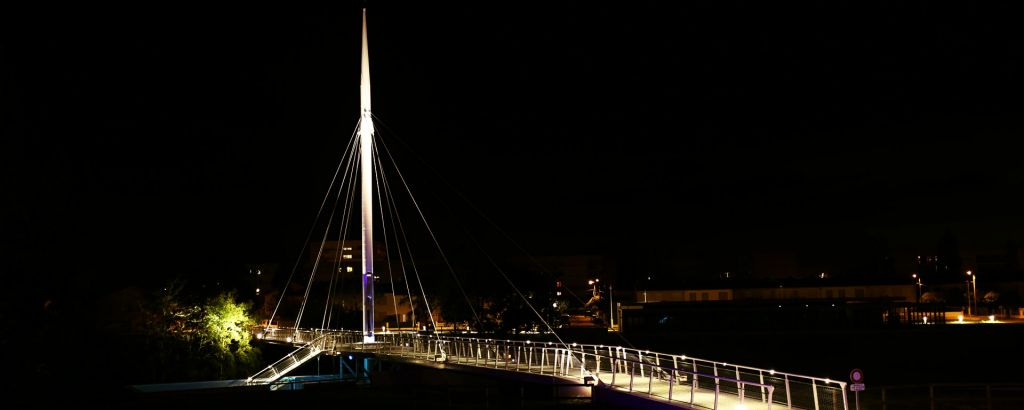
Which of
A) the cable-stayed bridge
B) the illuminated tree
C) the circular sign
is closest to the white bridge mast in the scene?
the cable-stayed bridge

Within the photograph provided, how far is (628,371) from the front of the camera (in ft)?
102

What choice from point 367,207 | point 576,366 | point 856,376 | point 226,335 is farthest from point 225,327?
point 856,376

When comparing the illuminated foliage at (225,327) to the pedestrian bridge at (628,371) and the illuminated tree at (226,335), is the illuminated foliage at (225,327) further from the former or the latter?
the pedestrian bridge at (628,371)

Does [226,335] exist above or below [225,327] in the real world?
below

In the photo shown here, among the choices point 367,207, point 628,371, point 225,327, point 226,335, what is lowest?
point 226,335

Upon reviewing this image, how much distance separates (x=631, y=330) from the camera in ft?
218

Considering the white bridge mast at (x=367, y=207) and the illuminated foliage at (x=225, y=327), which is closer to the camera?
the white bridge mast at (x=367, y=207)

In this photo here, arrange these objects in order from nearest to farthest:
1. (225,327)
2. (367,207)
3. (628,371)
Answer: (628,371) < (367,207) < (225,327)

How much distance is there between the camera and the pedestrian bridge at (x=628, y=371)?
20.8 meters

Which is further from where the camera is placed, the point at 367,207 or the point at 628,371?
the point at 367,207

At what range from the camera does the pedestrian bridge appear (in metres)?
20.8

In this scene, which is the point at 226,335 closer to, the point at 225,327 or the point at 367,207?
the point at 225,327

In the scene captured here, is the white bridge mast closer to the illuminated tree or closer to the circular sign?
the illuminated tree

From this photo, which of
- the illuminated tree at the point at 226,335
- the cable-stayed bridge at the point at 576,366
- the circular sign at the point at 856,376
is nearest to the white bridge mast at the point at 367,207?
the cable-stayed bridge at the point at 576,366
